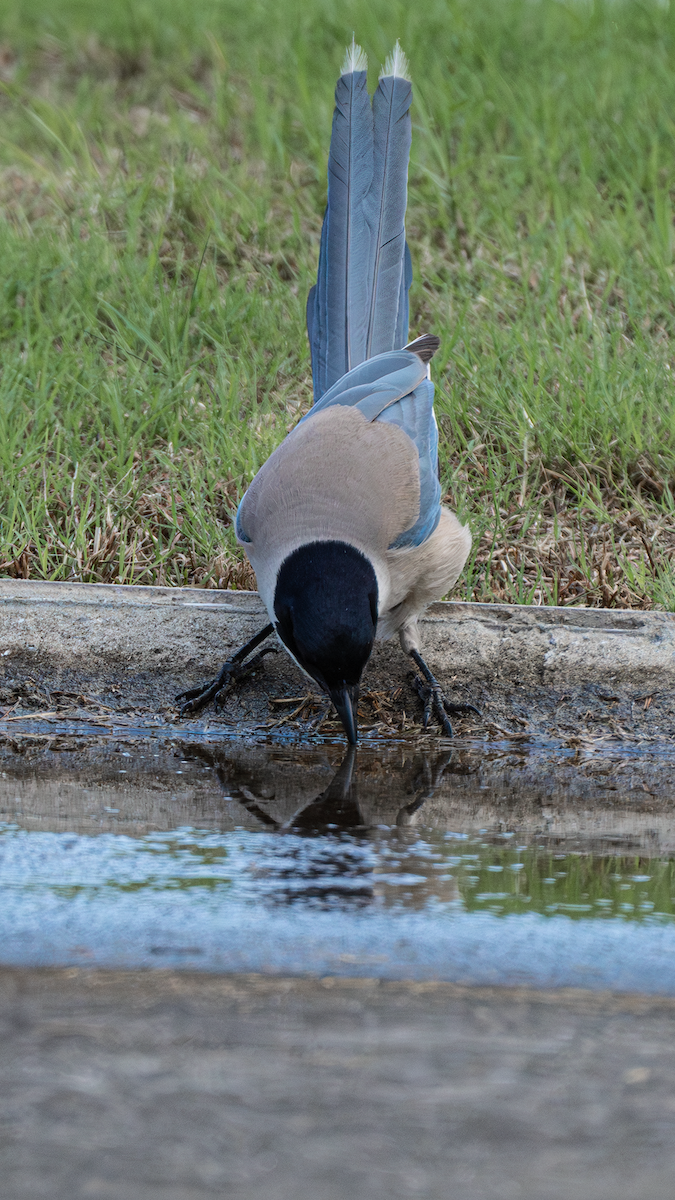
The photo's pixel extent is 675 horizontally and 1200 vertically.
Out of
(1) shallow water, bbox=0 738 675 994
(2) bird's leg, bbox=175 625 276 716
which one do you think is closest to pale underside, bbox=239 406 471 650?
(2) bird's leg, bbox=175 625 276 716

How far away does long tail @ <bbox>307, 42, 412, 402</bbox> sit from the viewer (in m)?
4.14

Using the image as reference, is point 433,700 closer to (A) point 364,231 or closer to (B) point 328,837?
(B) point 328,837

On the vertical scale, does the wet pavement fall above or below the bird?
below

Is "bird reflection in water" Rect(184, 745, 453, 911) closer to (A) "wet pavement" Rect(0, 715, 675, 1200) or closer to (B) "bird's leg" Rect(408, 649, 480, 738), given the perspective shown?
(A) "wet pavement" Rect(0, 715, 675, 1200)

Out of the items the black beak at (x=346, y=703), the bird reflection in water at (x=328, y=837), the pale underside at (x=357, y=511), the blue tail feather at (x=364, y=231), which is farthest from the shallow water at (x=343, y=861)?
the blue tail feather at (x=364, y=231)

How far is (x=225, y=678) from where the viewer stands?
3.49 metres

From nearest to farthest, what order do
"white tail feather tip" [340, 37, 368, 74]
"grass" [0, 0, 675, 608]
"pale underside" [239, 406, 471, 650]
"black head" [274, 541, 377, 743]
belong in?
"black head" [274, 541, 377, 743], "pale underside" [239, 406, 471, 650], "white tail feather tip" [340, 37, 368, 74], "grass" [0, 0, 675, 608]

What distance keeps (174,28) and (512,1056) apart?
321 inches

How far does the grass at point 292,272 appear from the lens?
4211 millimetres

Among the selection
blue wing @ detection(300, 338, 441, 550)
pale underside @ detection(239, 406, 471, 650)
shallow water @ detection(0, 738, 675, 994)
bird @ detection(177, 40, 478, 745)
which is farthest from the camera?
blue wing @ detection(300, 338, 441, 550)

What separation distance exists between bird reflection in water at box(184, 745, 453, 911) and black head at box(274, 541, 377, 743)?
0.25m

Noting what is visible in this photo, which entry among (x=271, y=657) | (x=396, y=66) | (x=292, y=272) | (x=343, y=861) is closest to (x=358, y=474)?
(x=271, y=657)

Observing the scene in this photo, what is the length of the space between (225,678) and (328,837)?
1.09 metres

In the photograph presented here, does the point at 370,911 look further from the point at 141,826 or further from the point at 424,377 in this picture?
the point at 424,377
